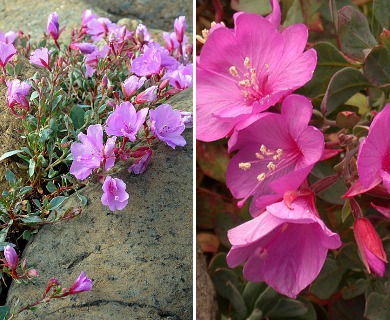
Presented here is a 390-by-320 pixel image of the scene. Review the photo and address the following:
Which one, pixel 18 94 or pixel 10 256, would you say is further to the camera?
pixel 18 94

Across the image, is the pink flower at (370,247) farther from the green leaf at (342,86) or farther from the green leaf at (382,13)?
the green leaf at (382,13)

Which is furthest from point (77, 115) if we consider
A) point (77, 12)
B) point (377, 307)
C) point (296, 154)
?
point (77, 12)

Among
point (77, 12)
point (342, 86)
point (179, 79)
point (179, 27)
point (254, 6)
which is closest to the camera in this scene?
point (342, 86)

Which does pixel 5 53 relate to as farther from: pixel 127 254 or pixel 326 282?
pixel 326 282

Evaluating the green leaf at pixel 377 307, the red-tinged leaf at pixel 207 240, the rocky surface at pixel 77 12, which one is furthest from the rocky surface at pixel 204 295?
the rocky surface at pixel 77 12

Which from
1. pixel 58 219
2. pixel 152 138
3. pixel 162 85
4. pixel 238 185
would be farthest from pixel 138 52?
pixel 238 185

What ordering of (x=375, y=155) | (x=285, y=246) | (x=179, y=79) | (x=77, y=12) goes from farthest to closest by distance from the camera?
(x=77, y=12), (x=179, y=79), (x=285, y=246), (x=375, y=155)

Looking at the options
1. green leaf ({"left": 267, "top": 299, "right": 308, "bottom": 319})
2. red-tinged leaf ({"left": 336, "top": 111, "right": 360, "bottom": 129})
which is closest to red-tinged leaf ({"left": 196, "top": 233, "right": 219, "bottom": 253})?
green leaf ({"left": 267, "top": 299, "right": 308, "bottom": 319})
